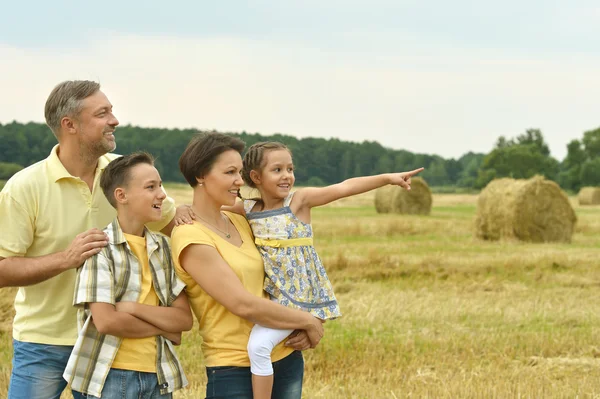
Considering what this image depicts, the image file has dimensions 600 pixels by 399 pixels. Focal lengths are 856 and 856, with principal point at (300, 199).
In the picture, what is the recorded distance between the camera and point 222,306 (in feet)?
11.2

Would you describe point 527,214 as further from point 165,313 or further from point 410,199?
point 165,313

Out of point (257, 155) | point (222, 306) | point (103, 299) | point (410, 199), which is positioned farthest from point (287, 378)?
point (410, 199)

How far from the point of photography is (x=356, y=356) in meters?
6.79

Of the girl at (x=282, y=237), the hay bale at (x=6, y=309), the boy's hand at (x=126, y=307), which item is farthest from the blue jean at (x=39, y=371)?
the hay bale at (x=6, y=309)

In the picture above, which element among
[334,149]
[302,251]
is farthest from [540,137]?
[302,251]

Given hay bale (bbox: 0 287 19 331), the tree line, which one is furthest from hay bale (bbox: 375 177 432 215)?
hay bale (bbox: 0 287 19 331)

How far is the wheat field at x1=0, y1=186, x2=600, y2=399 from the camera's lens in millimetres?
5965

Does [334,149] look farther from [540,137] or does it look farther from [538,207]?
[540,137]

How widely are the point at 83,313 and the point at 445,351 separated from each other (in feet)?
13.9

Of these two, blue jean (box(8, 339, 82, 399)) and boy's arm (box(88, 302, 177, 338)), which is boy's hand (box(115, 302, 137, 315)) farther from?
blue jean (box(8, 339, 82, 399))

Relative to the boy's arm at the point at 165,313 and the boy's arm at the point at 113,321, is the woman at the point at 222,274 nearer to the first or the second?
the boy's arm at the point at 165,313

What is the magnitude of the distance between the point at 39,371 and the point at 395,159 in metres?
45.9

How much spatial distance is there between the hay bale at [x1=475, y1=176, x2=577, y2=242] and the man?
1519 centimetres

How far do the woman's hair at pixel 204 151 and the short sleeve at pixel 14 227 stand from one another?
27.8 inches
